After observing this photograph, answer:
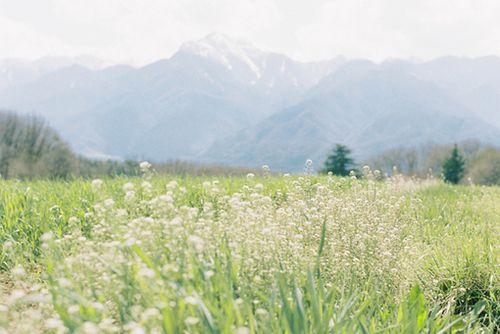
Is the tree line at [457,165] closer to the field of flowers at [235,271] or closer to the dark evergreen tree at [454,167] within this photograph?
the dark evergreen tree at [454,167]

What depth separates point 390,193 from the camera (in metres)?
9.50

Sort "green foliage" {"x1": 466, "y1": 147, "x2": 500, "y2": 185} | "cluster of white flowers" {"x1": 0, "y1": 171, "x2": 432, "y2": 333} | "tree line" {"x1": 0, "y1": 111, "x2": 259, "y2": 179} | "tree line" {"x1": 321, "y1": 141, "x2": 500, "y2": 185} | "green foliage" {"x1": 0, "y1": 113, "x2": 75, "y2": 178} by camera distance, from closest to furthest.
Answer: "cluster of white flowers" {"x1": 0, "y1": 171, "x2": 432, "y2": 333} < "tree line" {"x1": 321, "y1": 141, "x2": 500, "y2": 185} < "green foliage" {"x1": 0, "y1": 113, "x2": 75, "y2": 178} < "tree line" {"x1": 0, "y1": 111, "x2": 259, "y2": 179} < "green foliage" {"x1": 466, "y1": 147, "x2": 500, "y2": 185}

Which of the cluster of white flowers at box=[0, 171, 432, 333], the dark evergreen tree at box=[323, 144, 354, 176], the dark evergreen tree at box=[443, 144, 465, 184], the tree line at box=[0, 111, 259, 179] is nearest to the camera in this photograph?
the cluster of white flowers at box=[0, 171, 432, 333]

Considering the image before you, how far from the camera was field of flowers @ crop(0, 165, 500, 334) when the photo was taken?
274 centimetres

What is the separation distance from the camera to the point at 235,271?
3594 millimetres

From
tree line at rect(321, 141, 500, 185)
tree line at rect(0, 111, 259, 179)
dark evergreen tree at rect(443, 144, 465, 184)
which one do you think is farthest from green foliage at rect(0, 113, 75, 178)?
dark evergreen tree at rect(443, 144, 465, 184)

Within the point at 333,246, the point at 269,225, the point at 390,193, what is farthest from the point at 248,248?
the point at 390,193

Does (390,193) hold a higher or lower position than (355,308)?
higher

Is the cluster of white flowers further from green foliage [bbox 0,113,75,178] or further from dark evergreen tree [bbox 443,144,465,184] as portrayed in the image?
dark evergreen tree [bbox 443,144,465,184]

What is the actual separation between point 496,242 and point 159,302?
503cm

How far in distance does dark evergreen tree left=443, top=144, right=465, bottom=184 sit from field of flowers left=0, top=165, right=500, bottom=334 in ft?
214

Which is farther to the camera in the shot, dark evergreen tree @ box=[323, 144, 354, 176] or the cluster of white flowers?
dark evergreen tree @ box=[323, 144, 354, 176]

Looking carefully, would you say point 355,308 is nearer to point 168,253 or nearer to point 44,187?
point 168,253

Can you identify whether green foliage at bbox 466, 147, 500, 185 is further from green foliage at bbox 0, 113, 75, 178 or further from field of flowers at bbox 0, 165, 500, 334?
field of flowers at bbox 0, 165, 500, 334
